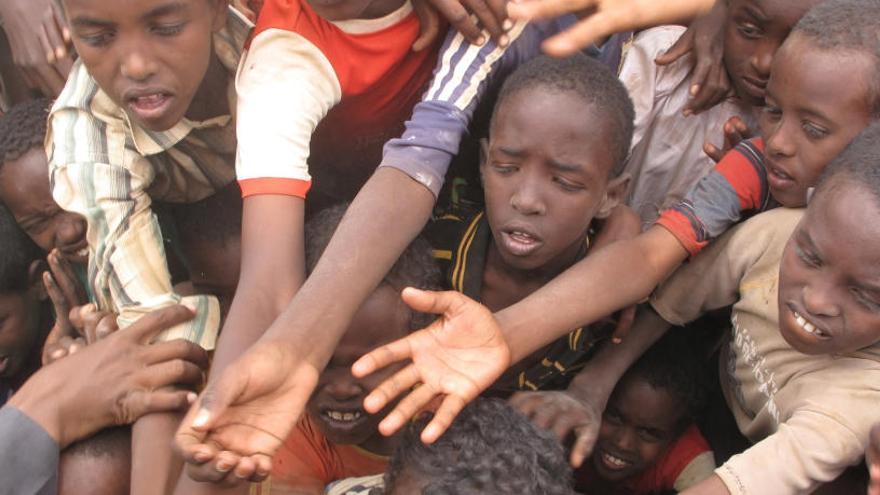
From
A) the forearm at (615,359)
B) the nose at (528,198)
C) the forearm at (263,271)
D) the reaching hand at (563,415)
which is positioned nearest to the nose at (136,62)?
the forearm at (263,271)

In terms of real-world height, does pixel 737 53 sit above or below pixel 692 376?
above

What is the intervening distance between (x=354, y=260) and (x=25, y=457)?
2.66 feet

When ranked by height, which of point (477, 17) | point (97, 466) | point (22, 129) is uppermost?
point (477, 17)

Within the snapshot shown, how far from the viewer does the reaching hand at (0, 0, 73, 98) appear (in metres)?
2.44

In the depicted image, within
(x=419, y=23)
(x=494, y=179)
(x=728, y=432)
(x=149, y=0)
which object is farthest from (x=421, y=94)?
(x=728, y=432)

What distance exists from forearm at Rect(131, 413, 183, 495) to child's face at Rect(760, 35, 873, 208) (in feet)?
4.96

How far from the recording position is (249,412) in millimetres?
1625

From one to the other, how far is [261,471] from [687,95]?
1.65 m

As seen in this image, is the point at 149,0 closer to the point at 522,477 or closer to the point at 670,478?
the point at 522,477

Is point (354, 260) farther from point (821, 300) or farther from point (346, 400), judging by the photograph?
point (821, 300)

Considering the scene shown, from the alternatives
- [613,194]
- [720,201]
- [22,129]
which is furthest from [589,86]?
[22,129]

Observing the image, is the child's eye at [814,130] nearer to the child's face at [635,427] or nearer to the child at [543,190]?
the child at [543,190]

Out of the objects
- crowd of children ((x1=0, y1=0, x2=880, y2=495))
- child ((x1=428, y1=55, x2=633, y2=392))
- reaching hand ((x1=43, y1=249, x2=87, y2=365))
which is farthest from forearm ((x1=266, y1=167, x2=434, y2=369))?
reaching hand ((x1=43, y1=249, x2=87, y2=365))

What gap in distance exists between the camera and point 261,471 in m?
1.59
